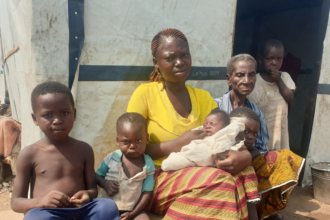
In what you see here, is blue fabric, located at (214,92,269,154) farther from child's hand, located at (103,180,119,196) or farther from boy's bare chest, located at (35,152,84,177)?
boy's bare chest, located at (35,152,84,177)

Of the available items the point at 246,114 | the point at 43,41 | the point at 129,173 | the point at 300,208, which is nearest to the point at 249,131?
the point at 246,114

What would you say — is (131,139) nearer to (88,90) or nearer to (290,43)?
(88,90)

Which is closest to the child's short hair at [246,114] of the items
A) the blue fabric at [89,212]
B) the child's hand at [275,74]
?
the child's hand at [275,74]

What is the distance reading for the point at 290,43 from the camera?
15.6 ft

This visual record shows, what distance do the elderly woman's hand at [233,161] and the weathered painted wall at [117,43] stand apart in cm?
110

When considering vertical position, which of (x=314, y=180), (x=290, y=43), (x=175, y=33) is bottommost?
(x=314, y=180)

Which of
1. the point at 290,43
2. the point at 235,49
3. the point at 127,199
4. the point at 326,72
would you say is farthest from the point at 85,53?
the point at 290,43

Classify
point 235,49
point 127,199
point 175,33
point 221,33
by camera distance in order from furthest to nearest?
point 235,49
point 221,33
point 175,33
point 127,199

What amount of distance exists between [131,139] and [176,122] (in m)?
0.45

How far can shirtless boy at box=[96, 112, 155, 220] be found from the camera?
5.61 ft

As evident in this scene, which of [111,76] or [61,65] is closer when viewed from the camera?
[61,65]

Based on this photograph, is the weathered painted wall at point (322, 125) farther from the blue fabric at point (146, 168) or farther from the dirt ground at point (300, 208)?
the blue fabric at point (146, 168)

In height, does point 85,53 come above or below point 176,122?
above

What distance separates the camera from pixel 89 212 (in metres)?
1.50
